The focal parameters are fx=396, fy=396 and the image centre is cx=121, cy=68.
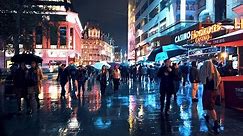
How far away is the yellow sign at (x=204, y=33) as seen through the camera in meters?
31.9

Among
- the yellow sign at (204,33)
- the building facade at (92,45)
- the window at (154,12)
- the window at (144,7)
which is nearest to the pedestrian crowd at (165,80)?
the yellow sign at (204,33)

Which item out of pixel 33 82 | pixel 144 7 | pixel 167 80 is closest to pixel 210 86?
pixel 167 80

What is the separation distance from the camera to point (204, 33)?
35.2 m

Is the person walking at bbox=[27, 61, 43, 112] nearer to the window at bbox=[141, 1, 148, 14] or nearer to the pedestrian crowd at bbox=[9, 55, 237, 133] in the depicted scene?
the pedestrian crowd at bbox=[9, 55, 237, 133]

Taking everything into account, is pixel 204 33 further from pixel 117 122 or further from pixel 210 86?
pixel 210 86

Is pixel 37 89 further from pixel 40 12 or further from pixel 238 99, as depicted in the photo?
pixel 40 12

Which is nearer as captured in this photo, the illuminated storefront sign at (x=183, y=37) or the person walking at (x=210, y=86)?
the person walking at (x=210, y=86)

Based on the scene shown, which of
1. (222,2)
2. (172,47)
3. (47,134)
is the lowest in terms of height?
(47,134)

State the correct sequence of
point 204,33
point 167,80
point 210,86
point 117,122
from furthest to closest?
point 204,33 < point 167,80 < point 117,122 < point 210,86

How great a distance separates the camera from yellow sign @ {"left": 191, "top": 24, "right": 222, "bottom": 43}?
31.9 meters

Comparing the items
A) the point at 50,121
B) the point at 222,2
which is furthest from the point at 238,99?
the point at 222,2

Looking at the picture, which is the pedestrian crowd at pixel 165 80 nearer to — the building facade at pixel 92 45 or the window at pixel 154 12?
the window at pixel 154 12

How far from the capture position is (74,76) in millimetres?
21859

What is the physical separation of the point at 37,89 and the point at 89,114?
7.62 feet
